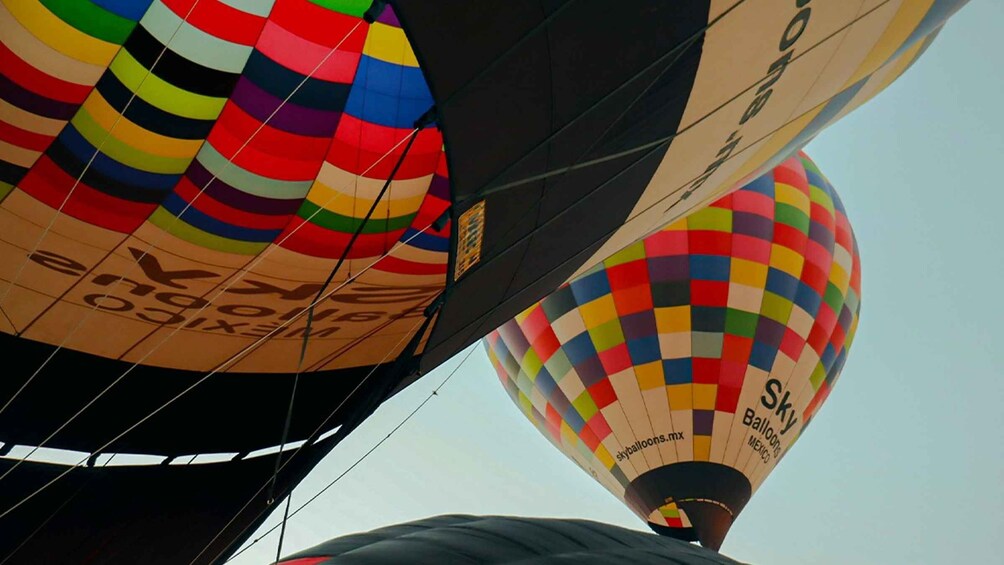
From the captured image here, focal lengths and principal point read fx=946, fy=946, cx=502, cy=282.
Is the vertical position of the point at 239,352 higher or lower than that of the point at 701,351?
lower

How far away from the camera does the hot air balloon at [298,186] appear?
2992mm

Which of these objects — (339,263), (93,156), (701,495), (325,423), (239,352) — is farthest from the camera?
(701,495)

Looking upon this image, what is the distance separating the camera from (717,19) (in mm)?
3027

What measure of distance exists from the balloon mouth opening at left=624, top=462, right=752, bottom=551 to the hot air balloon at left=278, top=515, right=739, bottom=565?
8.98 feet

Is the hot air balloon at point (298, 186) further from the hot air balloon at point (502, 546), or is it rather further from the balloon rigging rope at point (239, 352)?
the hot air balloon at point (502, 546)

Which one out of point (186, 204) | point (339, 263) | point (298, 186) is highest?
point (298, 186)

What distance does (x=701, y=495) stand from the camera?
27.7ft

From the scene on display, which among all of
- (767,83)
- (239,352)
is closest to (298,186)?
(239,352)

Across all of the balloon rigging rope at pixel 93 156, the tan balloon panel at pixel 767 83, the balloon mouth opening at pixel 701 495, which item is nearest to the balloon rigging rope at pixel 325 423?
the tan balloon panel at pixel 767 83

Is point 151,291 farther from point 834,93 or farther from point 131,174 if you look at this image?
point 834,93

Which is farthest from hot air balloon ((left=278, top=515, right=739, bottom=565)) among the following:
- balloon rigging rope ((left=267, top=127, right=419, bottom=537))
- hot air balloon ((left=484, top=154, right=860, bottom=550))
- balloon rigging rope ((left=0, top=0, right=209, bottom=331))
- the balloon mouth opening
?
hot air balloon ((left=484, top=154, right=860, bottom=550))

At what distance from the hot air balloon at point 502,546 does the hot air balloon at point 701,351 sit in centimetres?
284

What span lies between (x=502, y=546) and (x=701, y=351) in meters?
4.25

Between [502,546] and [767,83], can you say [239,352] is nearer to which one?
[502,546]
